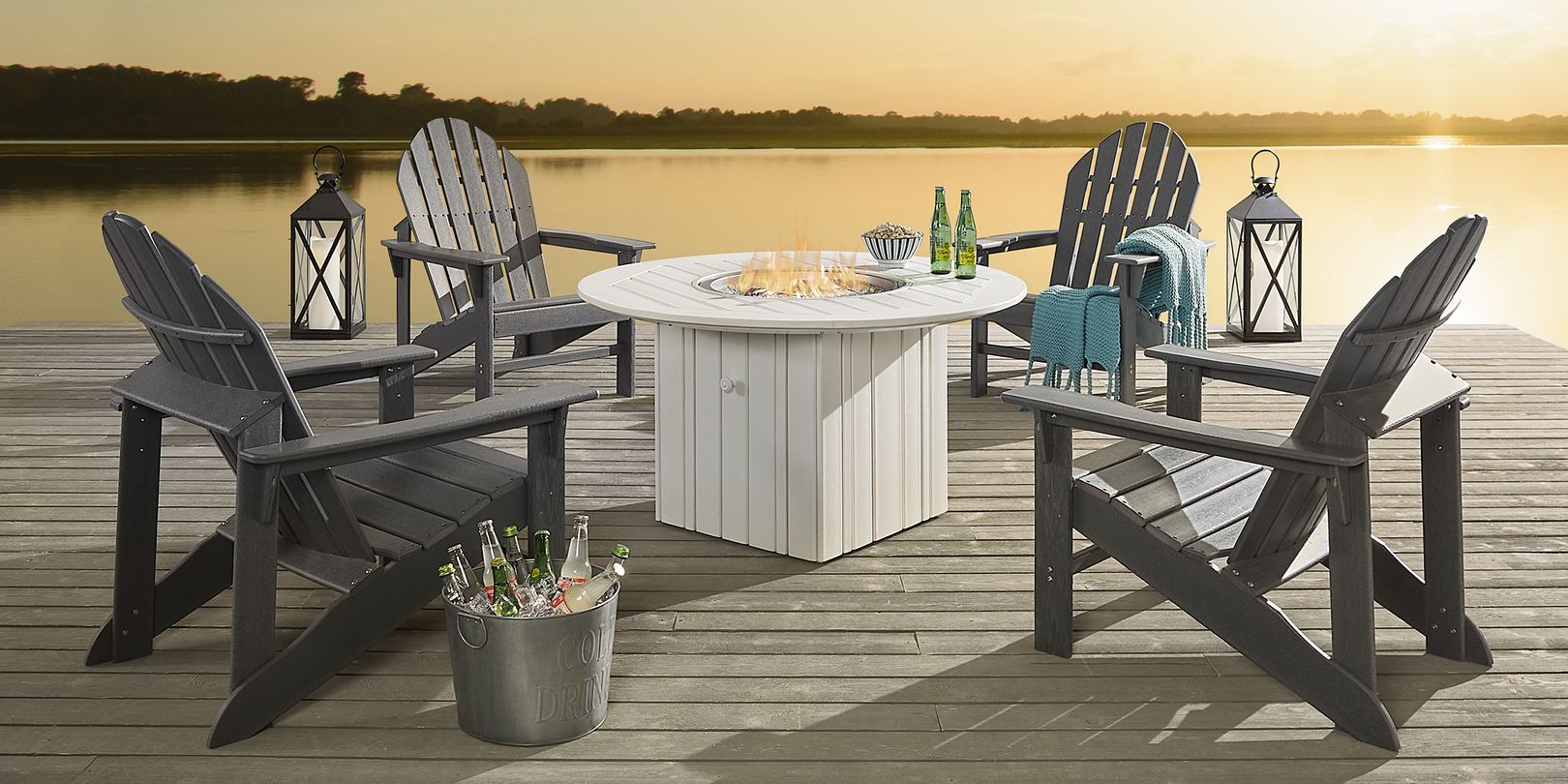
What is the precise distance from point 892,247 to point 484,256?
143 centimetres

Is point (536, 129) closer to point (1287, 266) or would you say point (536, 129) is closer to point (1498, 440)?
point (1287, 266)

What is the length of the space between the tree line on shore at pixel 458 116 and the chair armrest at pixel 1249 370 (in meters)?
10.2

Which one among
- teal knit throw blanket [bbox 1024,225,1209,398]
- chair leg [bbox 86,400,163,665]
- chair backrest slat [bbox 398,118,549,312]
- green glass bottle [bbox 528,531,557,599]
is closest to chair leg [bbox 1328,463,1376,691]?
green glass bottle [bbox 528,531,557,599]

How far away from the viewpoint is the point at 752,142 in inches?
528

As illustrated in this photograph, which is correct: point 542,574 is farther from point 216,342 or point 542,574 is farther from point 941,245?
point 941,245

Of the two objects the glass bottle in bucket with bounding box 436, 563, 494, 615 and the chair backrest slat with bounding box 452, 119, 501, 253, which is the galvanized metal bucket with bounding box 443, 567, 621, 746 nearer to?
the glass bottle in bucket with bounding box 436, 563, 494, 615

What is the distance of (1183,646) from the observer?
2652mm

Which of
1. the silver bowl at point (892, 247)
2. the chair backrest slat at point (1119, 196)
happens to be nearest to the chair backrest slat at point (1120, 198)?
the chair backrest slat at point (1119, 196)

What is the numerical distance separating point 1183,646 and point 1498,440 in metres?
2.23

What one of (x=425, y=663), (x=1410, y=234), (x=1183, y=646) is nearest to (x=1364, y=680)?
(x=1183, y=646)

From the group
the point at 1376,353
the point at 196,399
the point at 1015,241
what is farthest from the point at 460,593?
the point at 1015,241

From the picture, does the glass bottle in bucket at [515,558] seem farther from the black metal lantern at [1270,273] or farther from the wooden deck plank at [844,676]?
the black metal lantern at [1270,273]

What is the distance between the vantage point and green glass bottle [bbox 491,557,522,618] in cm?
218

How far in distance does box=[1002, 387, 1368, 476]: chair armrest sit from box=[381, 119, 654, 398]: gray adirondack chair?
2334 millimetres
